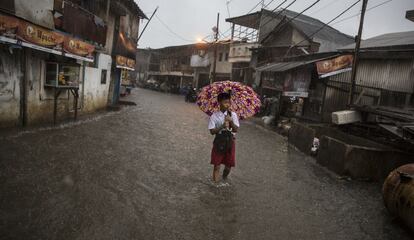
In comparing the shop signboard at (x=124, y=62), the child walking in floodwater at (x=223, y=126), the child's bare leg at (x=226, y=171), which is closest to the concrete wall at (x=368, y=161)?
the child's bare leg at (x=226, y=171)

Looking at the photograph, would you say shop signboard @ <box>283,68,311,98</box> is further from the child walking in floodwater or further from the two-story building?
the child walking in floodwater

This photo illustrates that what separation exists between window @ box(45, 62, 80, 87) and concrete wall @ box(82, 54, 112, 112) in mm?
2557

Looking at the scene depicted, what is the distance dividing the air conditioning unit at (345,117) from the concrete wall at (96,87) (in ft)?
40.9

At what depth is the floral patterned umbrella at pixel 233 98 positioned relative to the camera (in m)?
6.79

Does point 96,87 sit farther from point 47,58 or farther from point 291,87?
point 291,87

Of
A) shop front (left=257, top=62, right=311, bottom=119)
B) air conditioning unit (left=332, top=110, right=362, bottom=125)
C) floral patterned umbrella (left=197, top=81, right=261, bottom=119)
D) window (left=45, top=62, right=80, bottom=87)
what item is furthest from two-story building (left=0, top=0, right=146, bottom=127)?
shop front (left=257, top=62, right=311, bottom=119)

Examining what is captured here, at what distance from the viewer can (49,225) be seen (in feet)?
14.9

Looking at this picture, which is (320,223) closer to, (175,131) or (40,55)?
(175,131)

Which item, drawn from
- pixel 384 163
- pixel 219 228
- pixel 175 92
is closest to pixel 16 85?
pixel 219 228

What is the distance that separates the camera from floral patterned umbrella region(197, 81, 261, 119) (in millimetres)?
6793

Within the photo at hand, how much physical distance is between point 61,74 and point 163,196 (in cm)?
912

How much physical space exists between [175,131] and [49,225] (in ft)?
33.2

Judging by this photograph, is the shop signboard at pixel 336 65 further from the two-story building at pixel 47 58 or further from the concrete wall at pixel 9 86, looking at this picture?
the concrete wall at pixel 9 86

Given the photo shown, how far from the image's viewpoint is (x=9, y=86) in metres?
10.4
